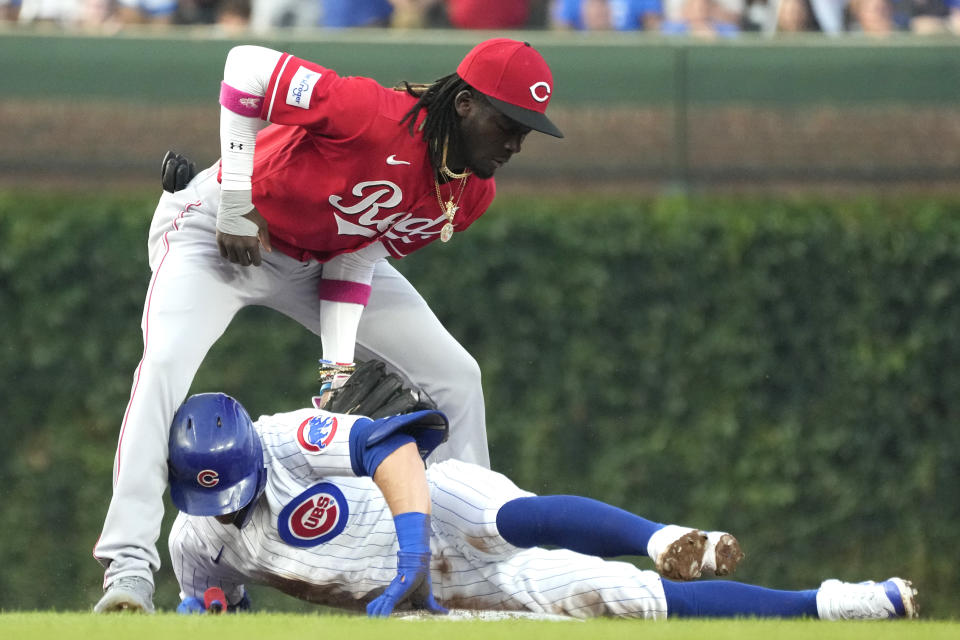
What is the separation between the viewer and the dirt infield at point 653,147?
8.27 meters

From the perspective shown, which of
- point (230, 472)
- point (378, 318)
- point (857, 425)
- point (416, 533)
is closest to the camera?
point (416, 533)

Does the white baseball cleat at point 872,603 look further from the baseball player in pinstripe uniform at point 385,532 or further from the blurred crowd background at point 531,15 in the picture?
the blurred crowd background at point 531,15

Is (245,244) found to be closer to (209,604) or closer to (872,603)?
(209,604)

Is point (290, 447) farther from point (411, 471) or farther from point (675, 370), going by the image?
point (675, 370)

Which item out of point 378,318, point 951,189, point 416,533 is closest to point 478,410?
point 378,318

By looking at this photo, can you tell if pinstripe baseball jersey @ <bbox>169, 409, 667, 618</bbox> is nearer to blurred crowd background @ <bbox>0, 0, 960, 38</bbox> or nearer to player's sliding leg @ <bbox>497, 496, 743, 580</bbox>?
player's sliding leg @ <bbox>497, 496, 743, 580</bbox>

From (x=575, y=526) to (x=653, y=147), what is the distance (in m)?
4.11

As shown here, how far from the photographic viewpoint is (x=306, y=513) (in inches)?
194

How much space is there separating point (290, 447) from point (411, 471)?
0.62 m

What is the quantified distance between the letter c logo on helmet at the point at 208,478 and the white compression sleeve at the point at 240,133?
0.87 m

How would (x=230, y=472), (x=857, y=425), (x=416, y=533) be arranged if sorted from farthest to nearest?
1. (x=857, y=425)
2. (x=230, y=472)
3. (x=416, y=533)

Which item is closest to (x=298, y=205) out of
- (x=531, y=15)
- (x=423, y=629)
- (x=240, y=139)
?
(x=240, y=139)

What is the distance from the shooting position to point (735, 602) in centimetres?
505

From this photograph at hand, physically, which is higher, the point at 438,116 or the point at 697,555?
the point at 438,116
